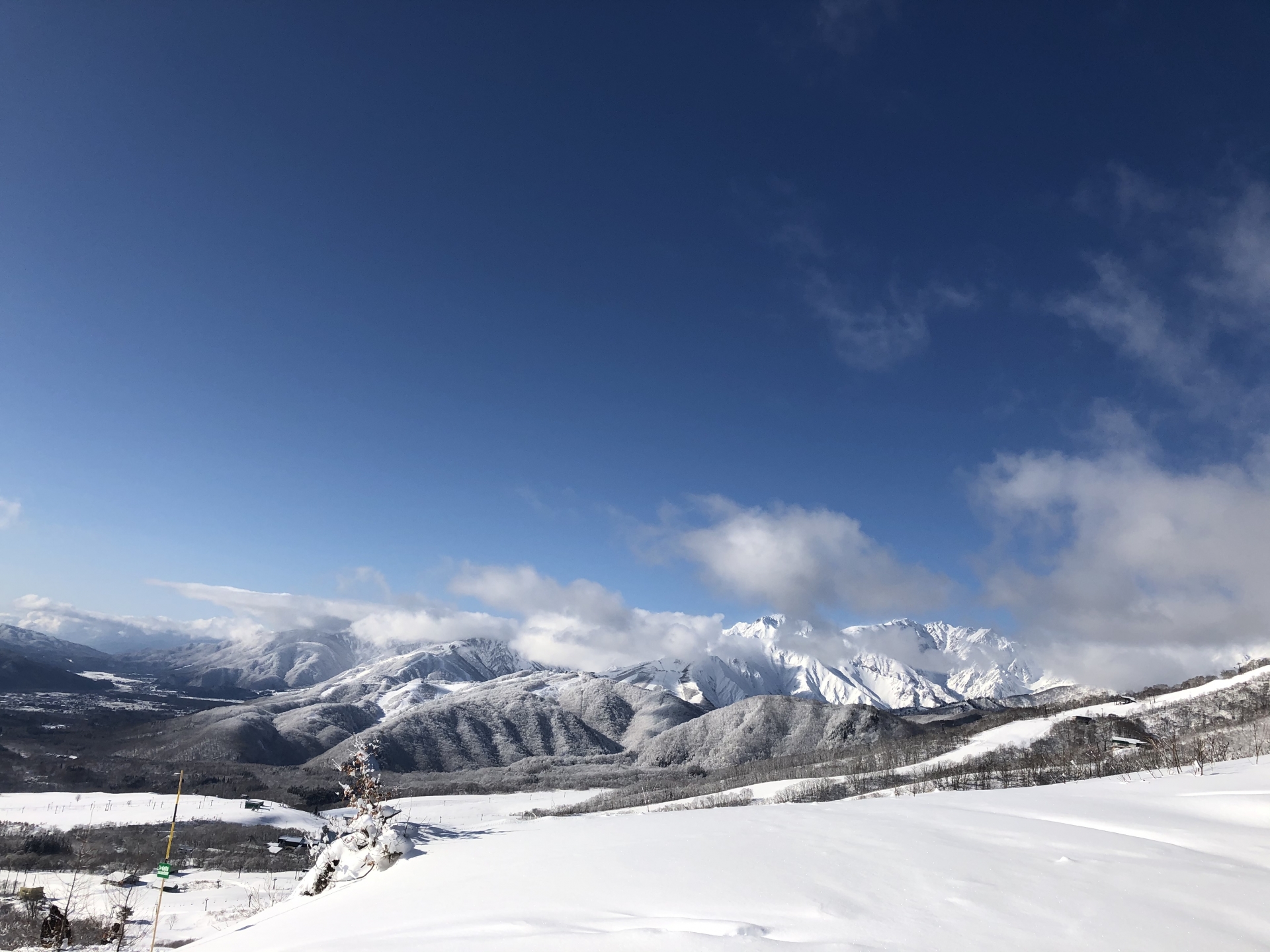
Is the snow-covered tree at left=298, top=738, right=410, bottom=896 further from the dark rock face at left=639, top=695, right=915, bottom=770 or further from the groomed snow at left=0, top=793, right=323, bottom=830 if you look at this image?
the dark rock face at left=639, top=695, right=915, bottom=770

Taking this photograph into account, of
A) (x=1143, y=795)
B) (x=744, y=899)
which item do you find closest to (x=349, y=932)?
(x=744, y=899)

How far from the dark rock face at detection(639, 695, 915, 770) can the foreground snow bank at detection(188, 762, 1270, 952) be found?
14914 centimetres

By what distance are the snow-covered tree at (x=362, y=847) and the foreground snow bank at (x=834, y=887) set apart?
79 cm

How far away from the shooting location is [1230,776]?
15.5 meters

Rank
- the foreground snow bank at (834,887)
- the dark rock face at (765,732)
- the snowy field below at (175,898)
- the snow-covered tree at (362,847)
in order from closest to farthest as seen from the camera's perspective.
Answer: the foreground snow bank at (834,887) → the snow-covered tree at (362,847) → the snowy field below at (175,898) → the dark rock face at (765,732)

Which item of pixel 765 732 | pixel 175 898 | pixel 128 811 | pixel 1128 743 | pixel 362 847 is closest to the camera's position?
pixel 362 847

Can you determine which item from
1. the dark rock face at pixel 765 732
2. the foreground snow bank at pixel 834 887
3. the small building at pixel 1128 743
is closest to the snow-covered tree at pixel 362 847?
the foreground snow bank at pixel 834 887

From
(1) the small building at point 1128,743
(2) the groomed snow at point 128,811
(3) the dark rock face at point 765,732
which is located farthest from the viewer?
(3) the dark rock face at point 765,732

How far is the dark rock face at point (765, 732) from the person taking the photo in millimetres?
152250

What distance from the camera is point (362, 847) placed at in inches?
466

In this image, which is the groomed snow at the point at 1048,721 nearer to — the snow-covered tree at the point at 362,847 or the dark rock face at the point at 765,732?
the dark rock face at the point at 765,732

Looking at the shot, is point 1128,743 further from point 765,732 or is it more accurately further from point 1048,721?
point 765,732

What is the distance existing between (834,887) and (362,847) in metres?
9.71

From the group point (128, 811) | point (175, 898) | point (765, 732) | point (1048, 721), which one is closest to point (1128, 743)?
point (1048, 721)
